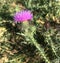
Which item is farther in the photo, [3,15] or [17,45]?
[3,15]

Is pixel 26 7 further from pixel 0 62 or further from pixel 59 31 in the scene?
pixel 0 62

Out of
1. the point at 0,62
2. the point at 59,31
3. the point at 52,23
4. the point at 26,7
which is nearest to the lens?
the point at 0,62

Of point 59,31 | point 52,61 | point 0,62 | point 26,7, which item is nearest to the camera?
point 52,61

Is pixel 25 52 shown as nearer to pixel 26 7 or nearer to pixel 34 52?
pixel 34 52

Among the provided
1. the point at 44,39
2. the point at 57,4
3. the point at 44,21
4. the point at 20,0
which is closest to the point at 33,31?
the point at 44,39

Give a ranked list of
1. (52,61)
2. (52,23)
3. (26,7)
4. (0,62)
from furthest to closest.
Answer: (26,7) → (52,23) → (0,62) → (52,61)

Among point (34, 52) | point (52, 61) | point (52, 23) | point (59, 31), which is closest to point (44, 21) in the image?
point (52, 23)

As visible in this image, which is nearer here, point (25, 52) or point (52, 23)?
point (25, 52)

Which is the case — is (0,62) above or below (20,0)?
below

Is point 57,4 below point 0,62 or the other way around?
the other way around
